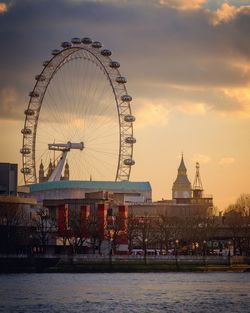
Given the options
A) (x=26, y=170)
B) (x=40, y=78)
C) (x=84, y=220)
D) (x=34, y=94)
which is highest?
(x=40, y=78)

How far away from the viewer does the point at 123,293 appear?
87812 millimetres

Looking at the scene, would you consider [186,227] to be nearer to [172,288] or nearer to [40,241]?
[40,241]

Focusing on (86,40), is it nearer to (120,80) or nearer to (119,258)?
(120,80)

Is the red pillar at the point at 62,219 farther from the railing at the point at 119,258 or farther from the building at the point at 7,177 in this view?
the railing at the point at 119,258

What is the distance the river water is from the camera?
250ft

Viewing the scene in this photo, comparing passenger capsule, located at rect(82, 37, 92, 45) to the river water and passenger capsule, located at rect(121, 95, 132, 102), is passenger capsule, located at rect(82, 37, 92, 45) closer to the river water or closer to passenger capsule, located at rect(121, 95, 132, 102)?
passenger capsule, located at rect(121, 95, 132, 102)

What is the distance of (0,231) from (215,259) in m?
26.8

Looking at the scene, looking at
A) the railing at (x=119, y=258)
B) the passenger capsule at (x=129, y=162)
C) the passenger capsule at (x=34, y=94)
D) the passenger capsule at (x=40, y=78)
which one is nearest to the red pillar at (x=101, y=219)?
the passenger capsule at (x=129, y=162)

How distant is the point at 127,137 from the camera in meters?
165

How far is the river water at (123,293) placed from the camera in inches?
2995

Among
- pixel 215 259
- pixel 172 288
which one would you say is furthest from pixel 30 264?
pixel 172 288

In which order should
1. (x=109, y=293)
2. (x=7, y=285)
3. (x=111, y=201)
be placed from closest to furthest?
(x=109, y=293)
(x=7, y=285)
(x=111, y=201)

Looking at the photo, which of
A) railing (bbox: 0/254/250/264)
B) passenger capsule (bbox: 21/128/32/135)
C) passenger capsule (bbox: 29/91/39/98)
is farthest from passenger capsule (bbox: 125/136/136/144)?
railing (bbox: 0/254/250/264)

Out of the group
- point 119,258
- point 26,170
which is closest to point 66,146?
point 26,170
